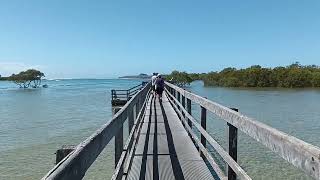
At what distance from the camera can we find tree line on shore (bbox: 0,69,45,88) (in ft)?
541

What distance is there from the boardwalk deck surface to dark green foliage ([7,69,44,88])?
539ft

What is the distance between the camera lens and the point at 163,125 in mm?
11633

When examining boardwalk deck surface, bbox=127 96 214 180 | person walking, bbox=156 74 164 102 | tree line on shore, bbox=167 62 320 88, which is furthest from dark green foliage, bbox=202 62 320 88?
boardwalk deck surface, bbox=127 96 214 180

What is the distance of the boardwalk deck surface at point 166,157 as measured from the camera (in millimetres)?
5766

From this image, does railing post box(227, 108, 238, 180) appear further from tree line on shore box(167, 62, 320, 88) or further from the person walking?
tree line on shore box(167, 62, 320, 88)

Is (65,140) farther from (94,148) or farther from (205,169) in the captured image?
(94,148)

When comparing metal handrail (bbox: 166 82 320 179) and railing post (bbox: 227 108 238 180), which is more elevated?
metal handrail (bbox: 166 82 320 179)

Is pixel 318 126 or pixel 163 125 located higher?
pixel 163 125

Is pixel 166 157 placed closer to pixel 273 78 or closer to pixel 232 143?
pixel 232 143

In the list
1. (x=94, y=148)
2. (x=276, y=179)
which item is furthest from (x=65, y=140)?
(x=94, y=148)

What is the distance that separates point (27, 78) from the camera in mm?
168125

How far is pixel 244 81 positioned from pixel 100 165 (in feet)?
378

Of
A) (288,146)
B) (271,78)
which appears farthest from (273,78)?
(288,146)

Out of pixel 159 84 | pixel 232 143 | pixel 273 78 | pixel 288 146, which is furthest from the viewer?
pixel 273 78
